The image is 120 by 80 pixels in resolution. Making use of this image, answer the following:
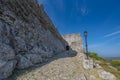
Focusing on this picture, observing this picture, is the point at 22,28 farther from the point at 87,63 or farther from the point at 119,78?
the point at 119,78

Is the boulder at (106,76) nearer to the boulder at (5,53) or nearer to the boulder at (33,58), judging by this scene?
the boulder at (33,58)

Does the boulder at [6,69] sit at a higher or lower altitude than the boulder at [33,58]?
lower

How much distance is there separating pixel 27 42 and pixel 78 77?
10784mm

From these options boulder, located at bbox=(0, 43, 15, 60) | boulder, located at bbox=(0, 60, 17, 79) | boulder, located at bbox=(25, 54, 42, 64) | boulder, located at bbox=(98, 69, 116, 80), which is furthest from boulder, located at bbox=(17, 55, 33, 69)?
boulder, located at bbox=(98, 69, 116, 80)

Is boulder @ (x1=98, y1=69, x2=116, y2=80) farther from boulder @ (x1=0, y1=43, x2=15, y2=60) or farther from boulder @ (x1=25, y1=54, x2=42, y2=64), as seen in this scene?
boulder @ (x1=0, y1=43, x2=15, y2=60)

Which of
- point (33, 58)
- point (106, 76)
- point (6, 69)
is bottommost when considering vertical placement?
point (6, 69)

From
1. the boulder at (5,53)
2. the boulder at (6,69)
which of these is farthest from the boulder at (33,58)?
the boulder at (6,69)

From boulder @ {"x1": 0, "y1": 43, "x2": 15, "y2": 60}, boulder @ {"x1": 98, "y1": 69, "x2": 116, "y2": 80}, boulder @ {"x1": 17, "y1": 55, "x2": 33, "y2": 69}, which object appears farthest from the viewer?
boulder @ {"x1": 17, "y1": 55, "x2": 33, "y2": 69}

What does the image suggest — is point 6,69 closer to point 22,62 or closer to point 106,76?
point 22,62

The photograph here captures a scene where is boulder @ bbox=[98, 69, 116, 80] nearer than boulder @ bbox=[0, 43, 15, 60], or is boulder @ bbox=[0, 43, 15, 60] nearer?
boulder @ bbox=[98, 69, 116, 80]

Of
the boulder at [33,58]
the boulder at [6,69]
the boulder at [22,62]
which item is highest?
the boulder at [33,58]

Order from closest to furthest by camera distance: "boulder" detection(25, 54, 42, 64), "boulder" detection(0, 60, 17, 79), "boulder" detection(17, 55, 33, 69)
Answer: "boulder" detection(0, 60, 17, 79) → "boulder" detection(17, 55, 33, 69) → "boulder" detection(25, 54, 42, 64)

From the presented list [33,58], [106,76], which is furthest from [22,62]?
[106,76]

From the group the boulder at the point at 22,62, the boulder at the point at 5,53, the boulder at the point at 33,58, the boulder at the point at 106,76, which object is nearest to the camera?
the boulder at the point at 106,76
